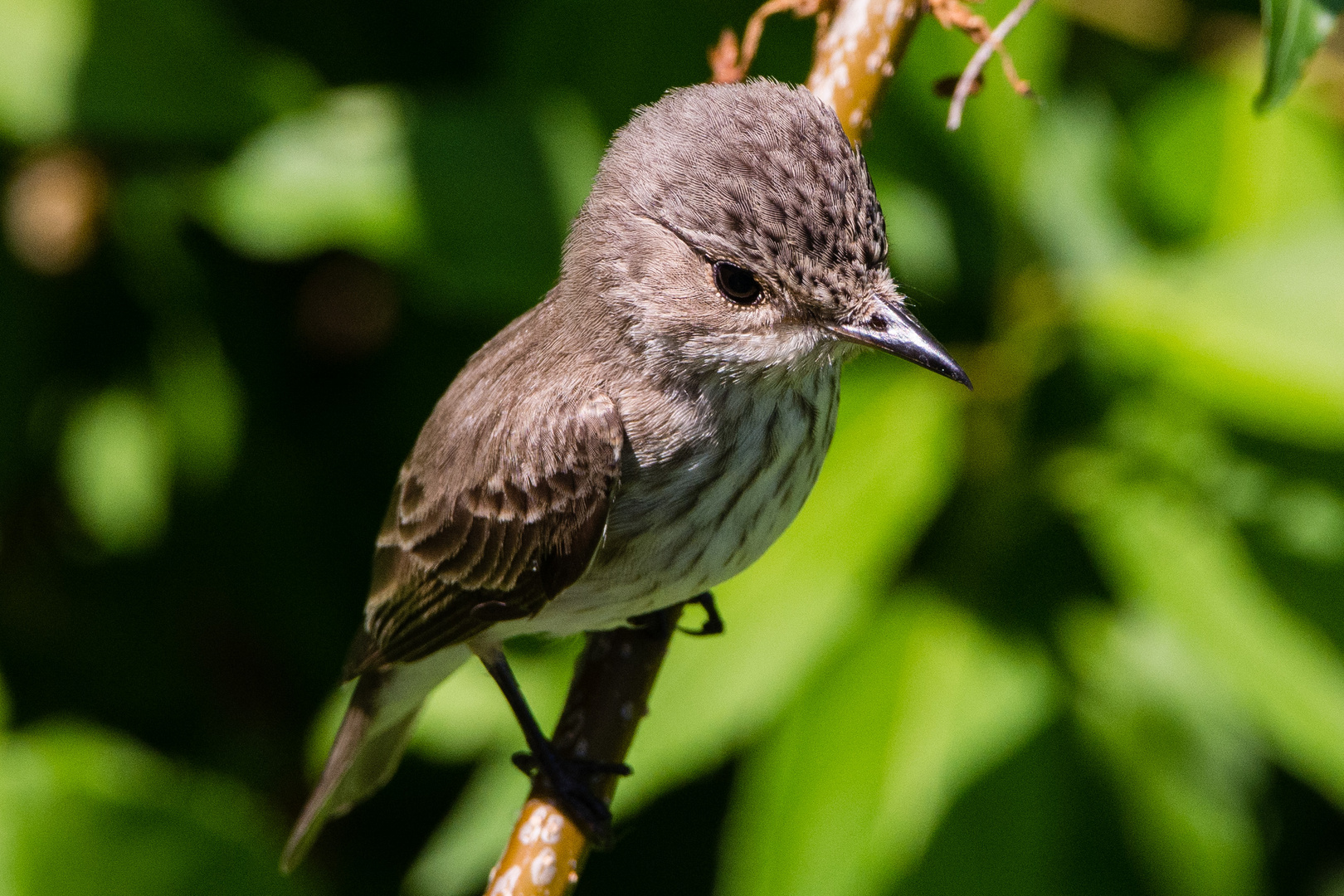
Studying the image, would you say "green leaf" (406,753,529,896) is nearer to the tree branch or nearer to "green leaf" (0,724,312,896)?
"green leaf" (0,724,312,896)

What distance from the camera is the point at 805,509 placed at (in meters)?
3.39

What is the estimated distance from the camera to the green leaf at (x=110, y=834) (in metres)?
3.28

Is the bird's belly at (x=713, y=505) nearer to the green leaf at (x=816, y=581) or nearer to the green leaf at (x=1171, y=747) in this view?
the green leaf at (x=816, y=581)

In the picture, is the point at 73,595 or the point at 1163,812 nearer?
the point at 1163,812

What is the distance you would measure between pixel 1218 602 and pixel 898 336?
1.27 metres

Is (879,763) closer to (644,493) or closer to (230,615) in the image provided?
(644,493)

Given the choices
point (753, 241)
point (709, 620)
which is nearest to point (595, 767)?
point (709, 620)

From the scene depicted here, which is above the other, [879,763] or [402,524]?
[402,524]

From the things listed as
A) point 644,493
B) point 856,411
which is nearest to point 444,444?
point 644,493

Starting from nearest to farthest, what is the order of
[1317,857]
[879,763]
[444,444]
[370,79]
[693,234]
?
[693,234]
[444,444]
[879,763]
[1317,857]
[370,79]

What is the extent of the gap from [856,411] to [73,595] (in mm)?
2389

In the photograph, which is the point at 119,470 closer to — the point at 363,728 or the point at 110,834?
the point at 110,834

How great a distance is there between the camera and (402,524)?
10.3 ft

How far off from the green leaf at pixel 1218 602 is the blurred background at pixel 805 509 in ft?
0.03
